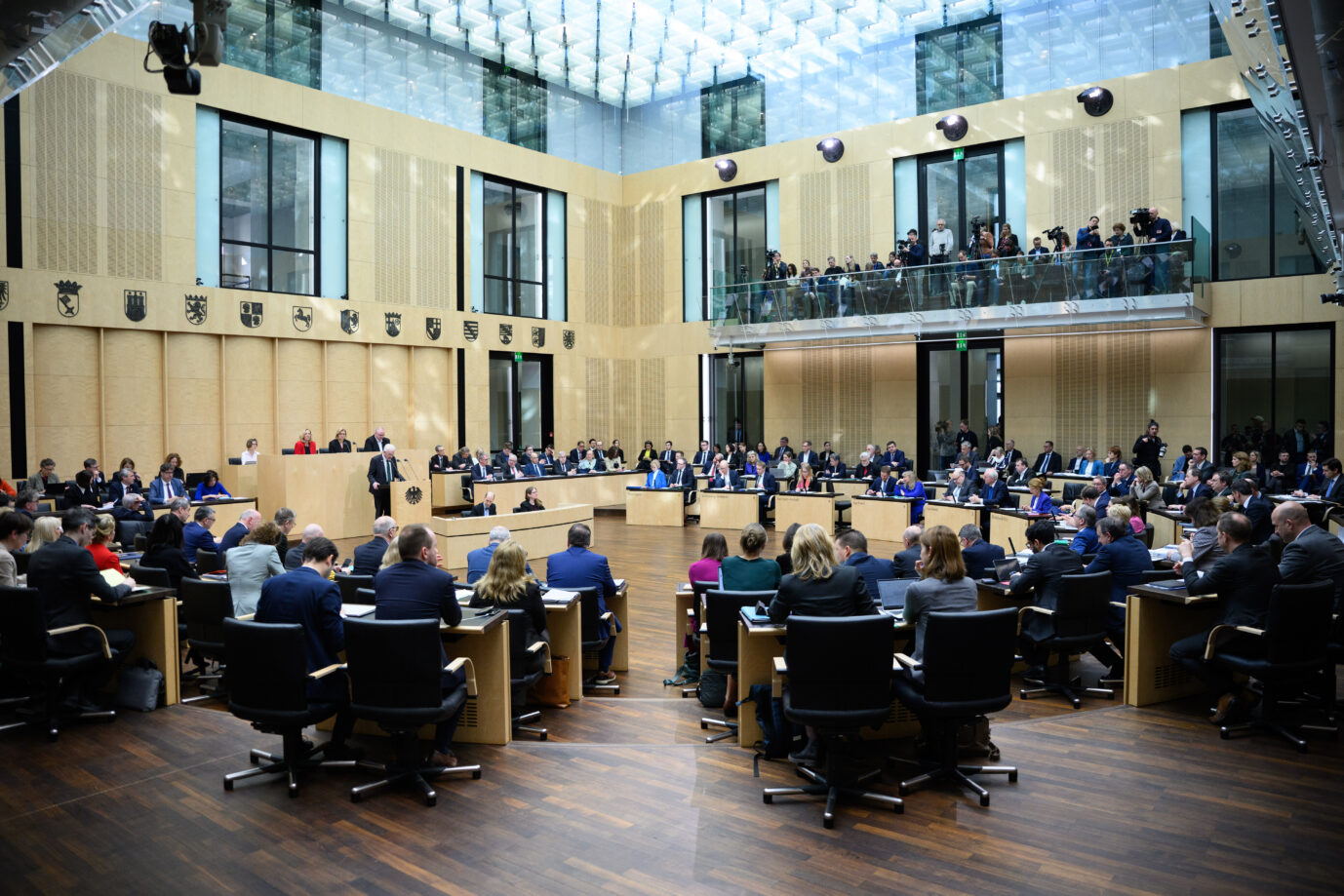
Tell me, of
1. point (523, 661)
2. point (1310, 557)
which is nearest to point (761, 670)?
point (523, 661)

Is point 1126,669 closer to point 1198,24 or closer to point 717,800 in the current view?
point 717,800

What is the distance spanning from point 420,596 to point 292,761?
1.09m

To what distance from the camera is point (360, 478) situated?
15.1m

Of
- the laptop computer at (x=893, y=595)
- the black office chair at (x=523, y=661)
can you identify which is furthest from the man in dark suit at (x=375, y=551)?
the laptop computer at (x=893, y=595)

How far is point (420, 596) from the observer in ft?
16.0

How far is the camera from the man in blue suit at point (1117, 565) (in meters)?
6.84

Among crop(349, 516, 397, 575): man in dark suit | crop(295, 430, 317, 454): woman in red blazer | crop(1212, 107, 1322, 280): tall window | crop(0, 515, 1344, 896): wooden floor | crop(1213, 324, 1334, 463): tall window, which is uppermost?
crop(1212, 107, 1322, 280): tall window

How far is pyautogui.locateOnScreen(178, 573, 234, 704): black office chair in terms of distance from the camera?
6.44 m

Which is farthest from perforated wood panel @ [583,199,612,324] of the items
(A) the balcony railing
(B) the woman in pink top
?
(B) the woman in pink top

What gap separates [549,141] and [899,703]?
18277mm

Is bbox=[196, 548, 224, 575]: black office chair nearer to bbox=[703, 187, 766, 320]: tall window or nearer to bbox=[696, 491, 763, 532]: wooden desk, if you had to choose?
bbox=[696, 491, 763, 532]: wooden desk

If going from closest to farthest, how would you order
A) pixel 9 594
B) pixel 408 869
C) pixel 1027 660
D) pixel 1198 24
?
pixel 408 869 → pixel 9 594 → pixel 1027 660 → pixel 1198 24


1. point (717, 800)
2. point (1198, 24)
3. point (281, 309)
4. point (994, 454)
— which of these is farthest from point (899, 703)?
point (1198, 24)

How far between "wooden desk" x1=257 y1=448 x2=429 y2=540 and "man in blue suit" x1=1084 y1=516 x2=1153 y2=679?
11.2m
